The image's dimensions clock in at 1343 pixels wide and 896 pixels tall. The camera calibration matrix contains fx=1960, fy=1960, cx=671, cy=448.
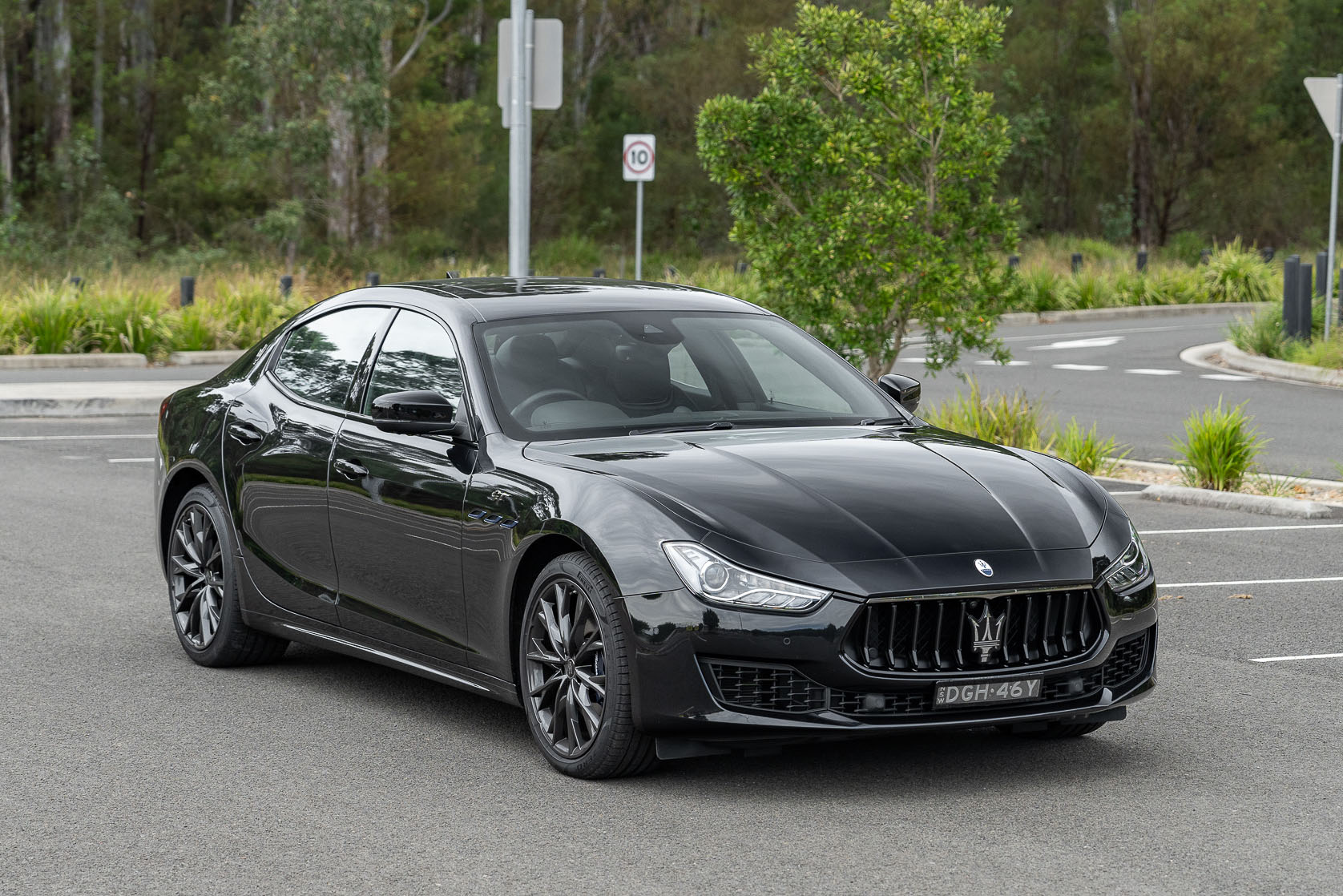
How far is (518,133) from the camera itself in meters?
17.4

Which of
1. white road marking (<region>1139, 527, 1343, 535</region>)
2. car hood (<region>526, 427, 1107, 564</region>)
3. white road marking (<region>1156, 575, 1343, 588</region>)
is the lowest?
white road marking (<region>1139, 527, 1343, 535</region>)

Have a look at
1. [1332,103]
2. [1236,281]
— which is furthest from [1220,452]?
[1236,281]

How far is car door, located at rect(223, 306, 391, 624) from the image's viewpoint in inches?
287

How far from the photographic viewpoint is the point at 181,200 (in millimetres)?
57250

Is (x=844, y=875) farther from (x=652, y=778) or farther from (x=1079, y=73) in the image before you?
(x=1079, y=73)

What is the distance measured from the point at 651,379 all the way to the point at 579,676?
1.33 meters

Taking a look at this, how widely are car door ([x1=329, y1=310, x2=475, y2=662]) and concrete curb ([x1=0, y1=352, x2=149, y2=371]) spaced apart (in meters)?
18.5

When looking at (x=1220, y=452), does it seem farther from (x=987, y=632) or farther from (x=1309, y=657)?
(x=987, y=632)

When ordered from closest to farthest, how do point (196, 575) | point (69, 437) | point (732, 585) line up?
point (732, 585), point (196, 575), point (69, 437)

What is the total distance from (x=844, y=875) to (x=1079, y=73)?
63.0 m

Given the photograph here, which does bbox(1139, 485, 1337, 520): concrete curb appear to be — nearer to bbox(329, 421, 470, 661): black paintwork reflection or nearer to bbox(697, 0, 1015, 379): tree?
bbox(697, 0, 1015, 379): tree

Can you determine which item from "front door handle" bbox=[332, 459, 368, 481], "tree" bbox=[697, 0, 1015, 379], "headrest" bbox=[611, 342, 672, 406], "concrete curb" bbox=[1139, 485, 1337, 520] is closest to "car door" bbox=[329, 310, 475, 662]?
"front door handle" bbox=[332, 459, 368, 481]

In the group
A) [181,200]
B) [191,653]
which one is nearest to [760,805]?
[191,653]

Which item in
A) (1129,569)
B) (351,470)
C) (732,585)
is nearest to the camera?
(732,585)
